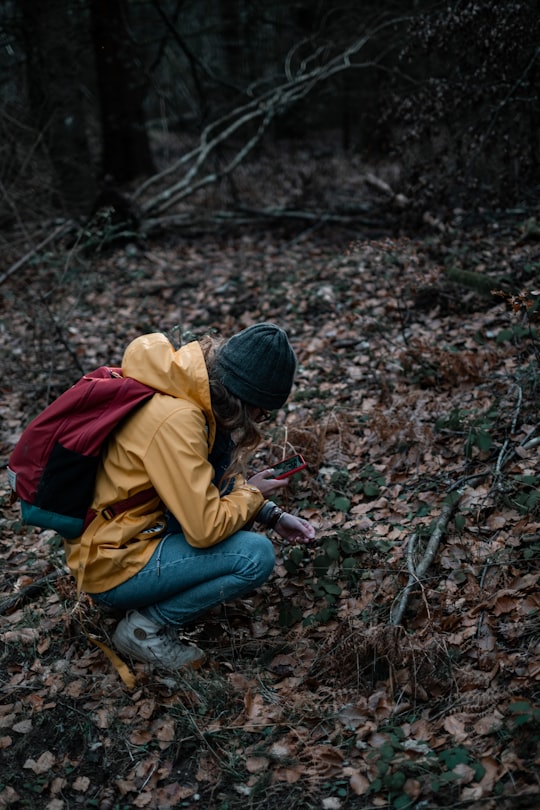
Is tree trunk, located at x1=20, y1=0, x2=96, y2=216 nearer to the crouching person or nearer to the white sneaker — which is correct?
the crouching person

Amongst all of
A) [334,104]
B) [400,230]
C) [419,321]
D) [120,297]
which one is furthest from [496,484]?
[334,104]

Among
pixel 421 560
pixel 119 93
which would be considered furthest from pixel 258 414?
pixel 119 93

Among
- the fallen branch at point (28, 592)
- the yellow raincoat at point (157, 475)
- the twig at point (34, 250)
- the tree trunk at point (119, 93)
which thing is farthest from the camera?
the tree trunk at point (119, 93)

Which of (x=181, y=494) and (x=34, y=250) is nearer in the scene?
(x=181, y=494)

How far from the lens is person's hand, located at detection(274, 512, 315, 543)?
3102 mm

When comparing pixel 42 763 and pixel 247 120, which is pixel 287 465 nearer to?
pixel 42 763

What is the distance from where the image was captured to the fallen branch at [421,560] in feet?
9.66

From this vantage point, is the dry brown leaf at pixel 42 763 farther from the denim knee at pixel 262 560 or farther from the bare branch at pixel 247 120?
the bare branch at pixel 247 120

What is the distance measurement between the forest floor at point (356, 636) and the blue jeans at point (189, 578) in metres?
0.31

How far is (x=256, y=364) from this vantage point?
264cm

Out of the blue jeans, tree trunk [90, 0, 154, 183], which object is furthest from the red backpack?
tree trunk [90, 0, 154, 183]

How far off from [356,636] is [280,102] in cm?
814

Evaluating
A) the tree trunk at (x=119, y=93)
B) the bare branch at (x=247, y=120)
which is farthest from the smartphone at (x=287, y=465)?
the tree trunk at (x=119, y=93)

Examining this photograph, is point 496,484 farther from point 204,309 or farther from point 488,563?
point 204,309
